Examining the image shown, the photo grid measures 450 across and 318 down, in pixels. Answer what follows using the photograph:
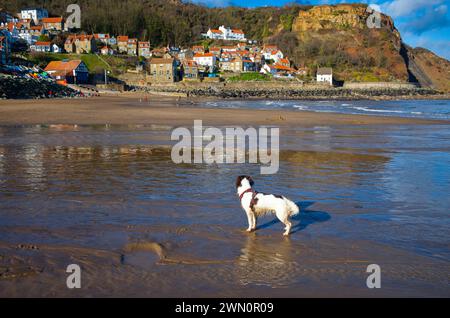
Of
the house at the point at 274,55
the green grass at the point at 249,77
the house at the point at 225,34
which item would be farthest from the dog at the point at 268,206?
the house at the point at 225,34

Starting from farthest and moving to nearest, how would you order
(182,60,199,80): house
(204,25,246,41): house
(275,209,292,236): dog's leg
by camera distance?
(204,25,246,41): house, (182,60,199,80): house, (275,209,292,236): dog's leg

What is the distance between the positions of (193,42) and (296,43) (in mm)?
40329

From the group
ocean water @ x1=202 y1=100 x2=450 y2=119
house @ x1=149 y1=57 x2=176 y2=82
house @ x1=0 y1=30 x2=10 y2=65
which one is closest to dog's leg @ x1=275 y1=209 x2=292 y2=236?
ocean water @ x1=202 y1=100 x2=450 y2=119

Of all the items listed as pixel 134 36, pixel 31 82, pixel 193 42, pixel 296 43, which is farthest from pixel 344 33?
pixel 31 82

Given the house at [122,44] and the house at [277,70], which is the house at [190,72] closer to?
the house at [122,44]

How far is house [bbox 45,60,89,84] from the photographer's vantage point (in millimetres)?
75062

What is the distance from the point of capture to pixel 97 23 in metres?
134

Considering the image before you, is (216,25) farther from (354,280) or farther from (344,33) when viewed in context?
(354,280)

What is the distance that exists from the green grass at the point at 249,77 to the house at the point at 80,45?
36570mm

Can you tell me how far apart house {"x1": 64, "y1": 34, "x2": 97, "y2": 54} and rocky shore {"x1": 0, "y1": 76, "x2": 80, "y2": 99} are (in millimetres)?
50187

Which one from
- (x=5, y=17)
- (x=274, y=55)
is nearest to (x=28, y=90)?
(x=5, y=17)

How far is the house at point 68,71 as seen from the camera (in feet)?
246

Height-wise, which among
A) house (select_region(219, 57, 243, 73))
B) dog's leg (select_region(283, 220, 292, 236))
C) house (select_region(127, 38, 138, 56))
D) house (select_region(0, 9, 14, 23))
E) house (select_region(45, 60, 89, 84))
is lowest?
dog's leg (select_region(283, 220, 292, 236))

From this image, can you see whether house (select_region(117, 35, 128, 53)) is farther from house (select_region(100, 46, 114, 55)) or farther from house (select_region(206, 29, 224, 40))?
house (select_region(206, 29, 224, 40))
